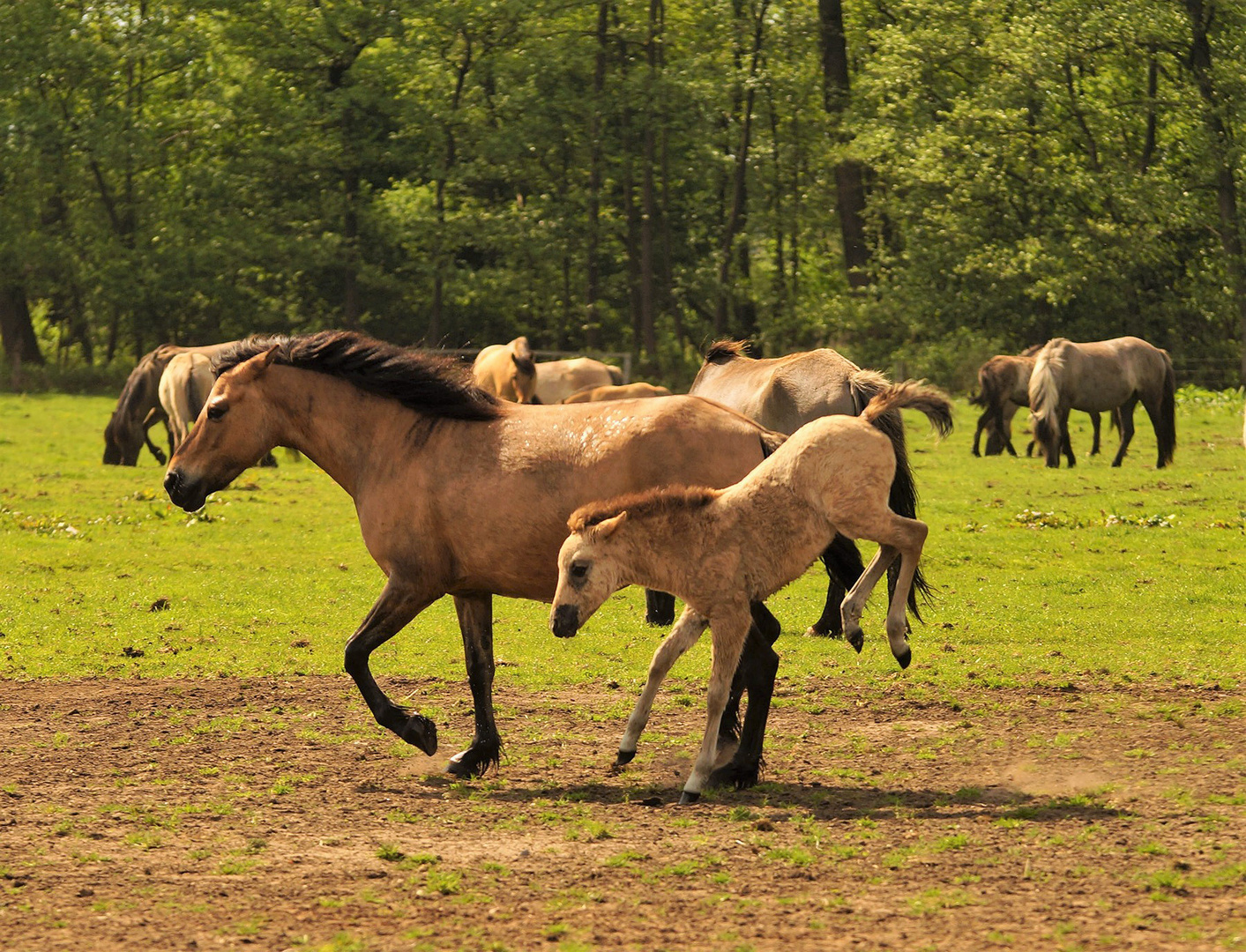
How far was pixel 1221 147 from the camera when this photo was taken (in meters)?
35.0

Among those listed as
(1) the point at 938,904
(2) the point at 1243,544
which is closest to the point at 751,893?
(1) the point at 938,904

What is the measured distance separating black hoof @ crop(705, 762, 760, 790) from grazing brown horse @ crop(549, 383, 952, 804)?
0.26 m

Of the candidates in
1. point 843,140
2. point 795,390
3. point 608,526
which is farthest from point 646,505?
point 843,140

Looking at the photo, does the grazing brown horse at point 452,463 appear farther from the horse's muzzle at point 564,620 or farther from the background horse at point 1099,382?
the background horse at point 1099,382

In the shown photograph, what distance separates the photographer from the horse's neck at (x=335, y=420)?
25.7 ft

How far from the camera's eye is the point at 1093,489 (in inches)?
782

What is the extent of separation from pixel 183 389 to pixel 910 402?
17.1m

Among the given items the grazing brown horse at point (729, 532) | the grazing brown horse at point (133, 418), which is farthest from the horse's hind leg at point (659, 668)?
the grazing brown horse at point (133, 418)

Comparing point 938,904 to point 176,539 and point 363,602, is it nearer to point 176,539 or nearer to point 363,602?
point 363,602

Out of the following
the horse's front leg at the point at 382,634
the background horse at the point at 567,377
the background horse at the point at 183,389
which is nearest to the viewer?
the horse's front leg at the point at 382,634

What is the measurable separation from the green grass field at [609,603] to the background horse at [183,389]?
128cm

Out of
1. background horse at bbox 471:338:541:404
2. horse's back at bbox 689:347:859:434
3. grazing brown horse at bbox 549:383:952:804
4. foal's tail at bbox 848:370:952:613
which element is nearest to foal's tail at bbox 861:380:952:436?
foal's tail at bbox 848:370:952:613

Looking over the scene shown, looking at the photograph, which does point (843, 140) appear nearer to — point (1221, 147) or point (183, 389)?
point (1221, 147)

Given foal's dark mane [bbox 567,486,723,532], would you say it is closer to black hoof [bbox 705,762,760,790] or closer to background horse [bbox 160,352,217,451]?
black hoof [bbox 705,762,760,790]
